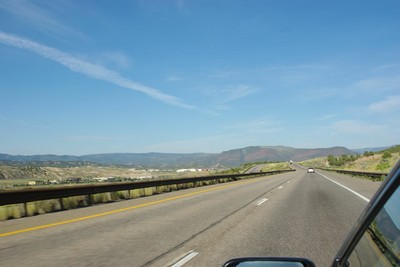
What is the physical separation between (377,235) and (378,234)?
0.05 ft

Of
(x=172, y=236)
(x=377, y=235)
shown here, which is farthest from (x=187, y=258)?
(x=377, y=235)

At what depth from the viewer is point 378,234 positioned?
237 centimetres

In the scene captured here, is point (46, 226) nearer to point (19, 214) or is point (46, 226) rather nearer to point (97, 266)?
point (19, 214)

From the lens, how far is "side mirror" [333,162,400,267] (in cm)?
197

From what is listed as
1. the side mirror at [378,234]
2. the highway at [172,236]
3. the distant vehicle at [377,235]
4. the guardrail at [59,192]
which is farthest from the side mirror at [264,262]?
the guardrail at [59,192]

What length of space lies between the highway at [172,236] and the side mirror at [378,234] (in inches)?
165

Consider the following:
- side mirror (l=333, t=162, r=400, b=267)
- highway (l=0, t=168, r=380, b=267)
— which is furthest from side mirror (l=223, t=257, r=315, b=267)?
highway (l=0, t=168, r=380, b=267)

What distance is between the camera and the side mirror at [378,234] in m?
1.97

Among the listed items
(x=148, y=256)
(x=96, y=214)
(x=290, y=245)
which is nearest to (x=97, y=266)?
(x=148, y=256)

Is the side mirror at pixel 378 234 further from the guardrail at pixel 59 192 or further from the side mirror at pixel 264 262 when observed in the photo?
the guardrail at pixel 59 192

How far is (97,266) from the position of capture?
645 cm

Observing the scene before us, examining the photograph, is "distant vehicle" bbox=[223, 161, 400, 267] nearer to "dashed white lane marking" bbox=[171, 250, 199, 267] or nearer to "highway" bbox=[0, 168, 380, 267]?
"dashed white lane marking" bbox=[171, 250, 199, 267]

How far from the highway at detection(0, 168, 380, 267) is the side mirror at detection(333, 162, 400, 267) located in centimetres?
420

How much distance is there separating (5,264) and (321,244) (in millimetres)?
5344
